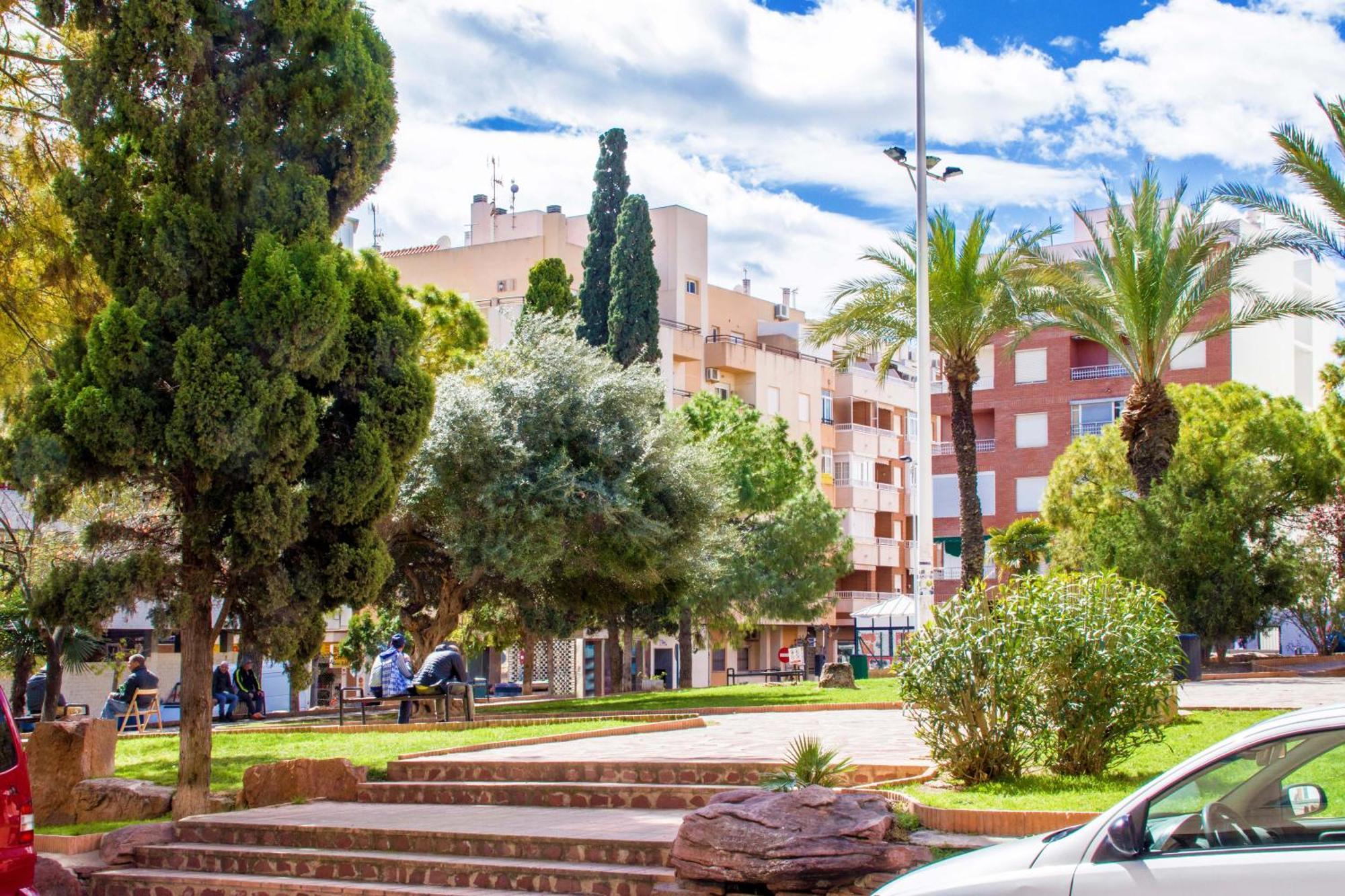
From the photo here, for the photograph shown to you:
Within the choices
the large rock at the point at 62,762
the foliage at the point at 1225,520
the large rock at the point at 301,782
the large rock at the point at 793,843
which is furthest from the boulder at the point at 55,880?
the foliage at the point at 1225,520

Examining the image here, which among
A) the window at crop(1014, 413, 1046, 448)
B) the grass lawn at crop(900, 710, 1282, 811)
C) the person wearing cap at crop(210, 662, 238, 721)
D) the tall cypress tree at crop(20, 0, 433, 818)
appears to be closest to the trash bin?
the grass lawn at crop(900, 710, 1282, 811)

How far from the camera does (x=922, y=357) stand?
2522 cm

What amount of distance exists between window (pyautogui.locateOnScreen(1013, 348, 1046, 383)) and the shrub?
52768mm

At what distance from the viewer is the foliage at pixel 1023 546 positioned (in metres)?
45.1

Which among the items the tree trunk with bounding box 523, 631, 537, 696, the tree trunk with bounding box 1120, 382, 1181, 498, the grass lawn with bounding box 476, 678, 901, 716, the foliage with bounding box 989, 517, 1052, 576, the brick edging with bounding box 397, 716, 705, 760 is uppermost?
the tree trunk with bounding box 1120, 382, 1181, 498

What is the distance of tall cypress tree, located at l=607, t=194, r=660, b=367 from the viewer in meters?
43.5

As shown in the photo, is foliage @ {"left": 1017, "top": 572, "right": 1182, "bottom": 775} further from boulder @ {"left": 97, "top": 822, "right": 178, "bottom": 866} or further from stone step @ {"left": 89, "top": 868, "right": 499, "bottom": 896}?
boulder @ {"left": 97, "top": 822, "right": 178, "bottom": 866}

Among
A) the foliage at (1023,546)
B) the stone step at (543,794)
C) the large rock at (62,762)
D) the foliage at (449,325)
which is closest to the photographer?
the stone step at (543,794)

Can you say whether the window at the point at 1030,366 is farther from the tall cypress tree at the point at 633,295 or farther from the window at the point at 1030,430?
the tall cypress tree at the point at 633,295

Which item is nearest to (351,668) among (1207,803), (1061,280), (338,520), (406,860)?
(1061,280)

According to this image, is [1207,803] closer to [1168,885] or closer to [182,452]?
[1168,885]

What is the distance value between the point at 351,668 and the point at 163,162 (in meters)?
35.0

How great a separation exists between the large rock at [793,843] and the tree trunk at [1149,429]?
22489 mm

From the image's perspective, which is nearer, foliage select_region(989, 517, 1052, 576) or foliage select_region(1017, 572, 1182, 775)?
foliage select_region(1017, 572, 1182, 775)
